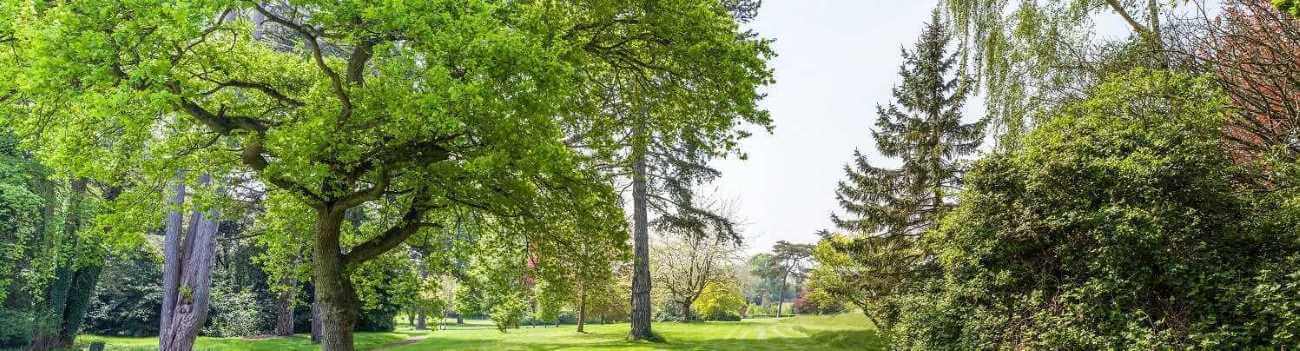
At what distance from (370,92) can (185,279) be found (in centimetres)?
1041

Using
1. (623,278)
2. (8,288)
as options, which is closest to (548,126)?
(8,288)

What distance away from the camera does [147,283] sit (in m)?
29.1

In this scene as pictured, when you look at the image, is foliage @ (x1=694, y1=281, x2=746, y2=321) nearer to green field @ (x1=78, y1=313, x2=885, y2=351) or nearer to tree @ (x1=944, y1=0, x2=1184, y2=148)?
green field @ (x1=78, y1=313, x2=885, y2=351)

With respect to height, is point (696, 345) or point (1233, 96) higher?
point (1233, 96)

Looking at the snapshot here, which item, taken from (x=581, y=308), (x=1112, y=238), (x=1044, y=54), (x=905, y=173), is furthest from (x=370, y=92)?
(x=581, y=308)

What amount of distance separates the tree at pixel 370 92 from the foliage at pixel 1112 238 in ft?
15.8

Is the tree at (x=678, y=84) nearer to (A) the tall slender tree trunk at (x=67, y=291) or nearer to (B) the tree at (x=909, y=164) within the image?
(B) the tree at (x=909, y=164)

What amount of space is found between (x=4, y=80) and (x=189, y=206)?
11.9ft

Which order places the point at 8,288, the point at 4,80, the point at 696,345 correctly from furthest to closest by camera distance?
the point at 696,345 < the point at 8,288 < the point at 4,80

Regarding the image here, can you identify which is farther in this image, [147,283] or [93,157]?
[147,283]

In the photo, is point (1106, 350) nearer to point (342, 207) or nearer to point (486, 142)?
point (486, 142)

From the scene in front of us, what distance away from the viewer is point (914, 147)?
66.9 ft

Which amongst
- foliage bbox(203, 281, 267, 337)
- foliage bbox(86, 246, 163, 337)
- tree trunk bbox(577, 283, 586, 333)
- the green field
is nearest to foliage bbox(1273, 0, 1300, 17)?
the green field

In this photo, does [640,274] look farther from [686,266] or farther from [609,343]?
[686,266]
